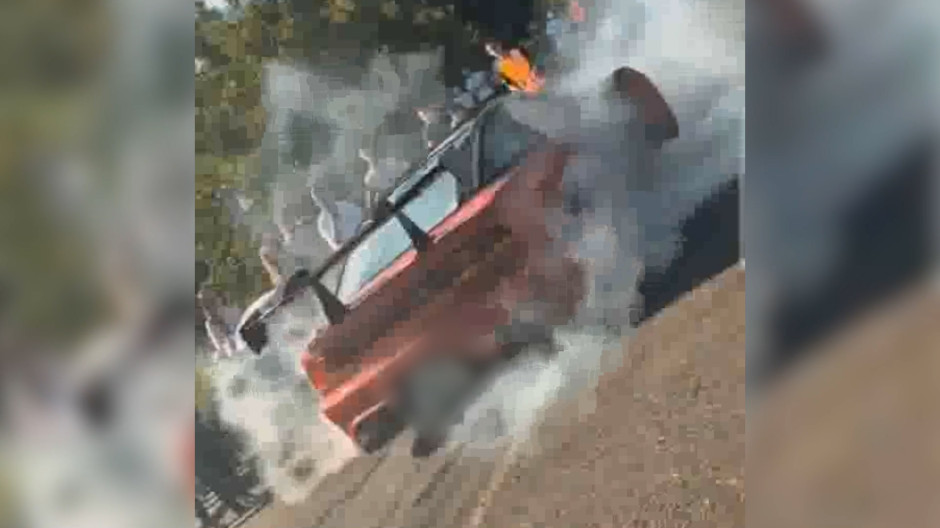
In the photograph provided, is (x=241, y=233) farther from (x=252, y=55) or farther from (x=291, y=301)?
(x=252, y=55)

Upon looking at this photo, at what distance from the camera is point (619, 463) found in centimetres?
226

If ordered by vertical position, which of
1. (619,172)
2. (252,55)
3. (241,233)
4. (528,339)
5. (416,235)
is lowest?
(528,339)

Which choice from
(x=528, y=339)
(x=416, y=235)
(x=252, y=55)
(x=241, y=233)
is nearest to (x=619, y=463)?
(x=528, y=339)

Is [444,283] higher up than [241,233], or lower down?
lower down

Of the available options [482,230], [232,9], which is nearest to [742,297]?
[482,230]

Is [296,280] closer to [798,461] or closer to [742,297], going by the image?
[742,297]

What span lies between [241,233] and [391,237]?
0.89 ft

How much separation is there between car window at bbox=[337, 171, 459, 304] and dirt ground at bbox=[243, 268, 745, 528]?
314mm

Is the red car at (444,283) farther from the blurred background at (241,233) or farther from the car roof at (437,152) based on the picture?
the blurred background at (241,233)

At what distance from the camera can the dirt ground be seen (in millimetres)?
2240

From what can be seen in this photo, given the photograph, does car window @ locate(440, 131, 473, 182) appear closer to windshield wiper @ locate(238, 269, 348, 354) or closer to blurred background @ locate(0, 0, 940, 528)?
blurred background @ locate(0, 0, 940, 528)

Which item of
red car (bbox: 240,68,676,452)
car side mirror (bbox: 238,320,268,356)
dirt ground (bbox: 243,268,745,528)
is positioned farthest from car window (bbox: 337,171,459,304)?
dirt ground (bbox: 243,268,745,528)

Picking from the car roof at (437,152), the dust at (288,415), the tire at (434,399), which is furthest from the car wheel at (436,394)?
the car roof at (437,152)

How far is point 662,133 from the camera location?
2.29 m
